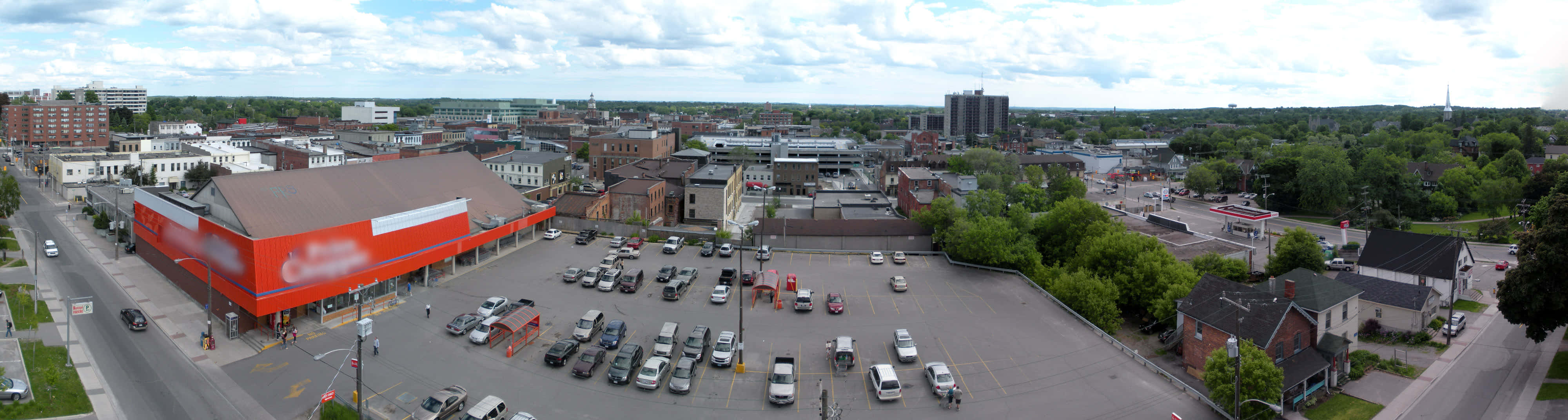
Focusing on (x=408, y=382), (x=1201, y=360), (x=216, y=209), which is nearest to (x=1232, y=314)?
(x=1201, y=360)

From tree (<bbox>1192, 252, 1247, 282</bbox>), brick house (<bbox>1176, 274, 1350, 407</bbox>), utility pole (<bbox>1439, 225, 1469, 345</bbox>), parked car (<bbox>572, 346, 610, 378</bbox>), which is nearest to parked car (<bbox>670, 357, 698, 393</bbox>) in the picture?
parked car (<bbox>572, 346, 610, 378</bbox>)

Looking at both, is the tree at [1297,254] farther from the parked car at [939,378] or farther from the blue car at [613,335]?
the blue car at [613,335]

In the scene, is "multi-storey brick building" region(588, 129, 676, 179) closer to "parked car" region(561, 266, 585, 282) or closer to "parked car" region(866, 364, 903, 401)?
"parked car" region(561, 266, 585, 282)

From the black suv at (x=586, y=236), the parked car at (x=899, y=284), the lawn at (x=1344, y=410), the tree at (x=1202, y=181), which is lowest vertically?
the lawn at (x=1344, y=410)

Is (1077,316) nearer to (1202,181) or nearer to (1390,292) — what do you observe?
(1390,292)

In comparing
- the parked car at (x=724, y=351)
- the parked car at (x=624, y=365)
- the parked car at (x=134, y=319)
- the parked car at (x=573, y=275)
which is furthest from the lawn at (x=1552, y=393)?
the parked car at (x=134, y=319)

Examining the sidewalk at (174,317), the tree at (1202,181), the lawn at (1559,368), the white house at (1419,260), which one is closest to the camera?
the sidewalk at (174,317)

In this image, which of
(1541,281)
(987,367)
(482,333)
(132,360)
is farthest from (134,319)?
(1541,281)
